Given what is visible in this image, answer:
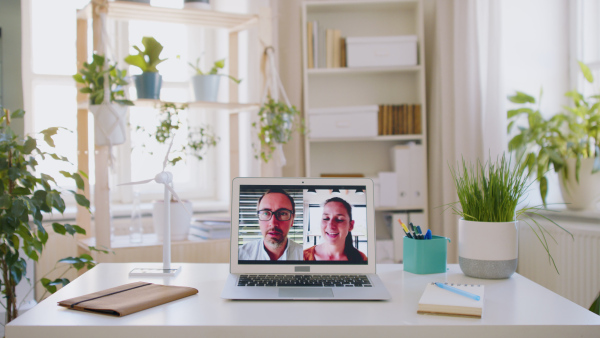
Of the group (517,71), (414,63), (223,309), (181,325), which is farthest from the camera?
(414,63)

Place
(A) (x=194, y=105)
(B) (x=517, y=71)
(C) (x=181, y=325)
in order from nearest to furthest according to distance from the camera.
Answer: (C) (x=181, y=325), (A) (x=194, y=105), (B) (x=517, y=71)

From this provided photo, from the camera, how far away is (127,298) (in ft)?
4.19

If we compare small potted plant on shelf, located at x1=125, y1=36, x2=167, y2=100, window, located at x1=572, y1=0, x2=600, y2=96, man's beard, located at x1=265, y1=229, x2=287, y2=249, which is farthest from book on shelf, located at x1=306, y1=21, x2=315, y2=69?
man's beard, located at x1=265, y1=229, x2=287, y2=249

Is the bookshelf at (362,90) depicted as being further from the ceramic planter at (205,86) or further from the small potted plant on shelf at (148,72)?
the small potted plant on shelf at (148,72)

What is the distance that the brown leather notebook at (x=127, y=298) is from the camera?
120cm

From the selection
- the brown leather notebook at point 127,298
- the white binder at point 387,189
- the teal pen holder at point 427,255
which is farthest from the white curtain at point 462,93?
the brown leather notebook at point 127,298

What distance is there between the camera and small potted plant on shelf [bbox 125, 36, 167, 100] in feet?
7.89

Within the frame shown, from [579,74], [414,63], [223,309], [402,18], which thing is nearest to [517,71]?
[579,74]

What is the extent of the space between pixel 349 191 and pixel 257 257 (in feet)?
1.05

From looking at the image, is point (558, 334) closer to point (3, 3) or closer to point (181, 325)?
point (181, 325)

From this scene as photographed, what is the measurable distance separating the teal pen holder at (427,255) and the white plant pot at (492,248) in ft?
0.29

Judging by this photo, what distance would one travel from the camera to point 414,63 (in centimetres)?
313

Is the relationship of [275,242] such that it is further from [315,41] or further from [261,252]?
[315,41]

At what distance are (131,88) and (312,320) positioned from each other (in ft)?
8.87
